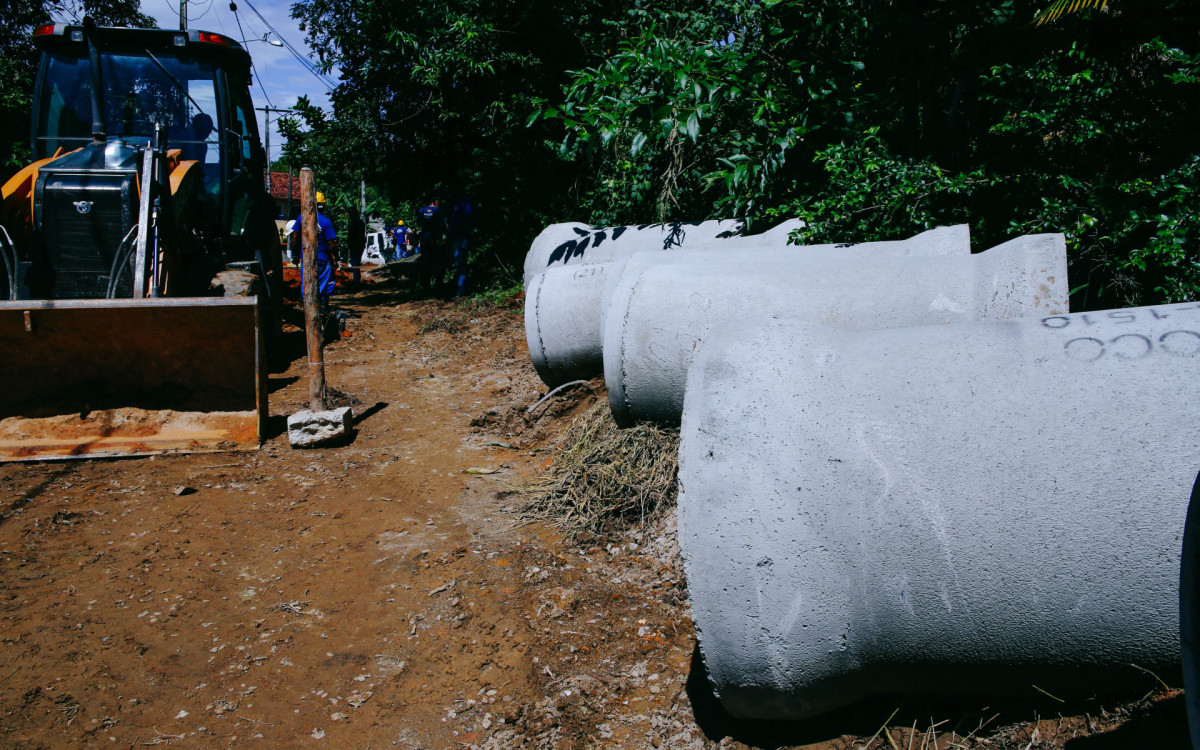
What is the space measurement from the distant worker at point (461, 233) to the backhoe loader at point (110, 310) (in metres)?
5.86

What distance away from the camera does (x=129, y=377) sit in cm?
566

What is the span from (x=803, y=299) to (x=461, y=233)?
10.00 metres

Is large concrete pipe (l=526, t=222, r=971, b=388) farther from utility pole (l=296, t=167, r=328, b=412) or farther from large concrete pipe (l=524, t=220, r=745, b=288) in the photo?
utility pole (l=296, t=167, r=328, b=412)

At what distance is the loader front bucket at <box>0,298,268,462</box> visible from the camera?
5.36 meters

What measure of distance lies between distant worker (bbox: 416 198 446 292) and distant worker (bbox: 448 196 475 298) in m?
1.06

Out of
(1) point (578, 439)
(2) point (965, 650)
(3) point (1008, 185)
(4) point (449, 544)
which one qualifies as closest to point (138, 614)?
(4) point (449, 544)

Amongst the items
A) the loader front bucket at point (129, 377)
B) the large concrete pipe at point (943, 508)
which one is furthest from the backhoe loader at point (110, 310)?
the large concrete pipe at point (943, 508)

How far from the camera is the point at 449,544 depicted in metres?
4.24

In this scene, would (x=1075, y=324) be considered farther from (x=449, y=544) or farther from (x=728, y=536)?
(x=449, y=544)

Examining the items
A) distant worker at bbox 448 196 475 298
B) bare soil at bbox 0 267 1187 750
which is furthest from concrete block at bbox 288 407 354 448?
distant worker at bbox 448 196 475 298

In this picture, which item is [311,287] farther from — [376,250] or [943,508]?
[376,250]

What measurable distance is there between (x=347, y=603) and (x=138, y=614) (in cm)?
97

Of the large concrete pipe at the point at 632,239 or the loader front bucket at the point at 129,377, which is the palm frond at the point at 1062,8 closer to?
the large concrete pipe at the point at 632,239

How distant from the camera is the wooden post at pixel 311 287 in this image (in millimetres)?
6012
